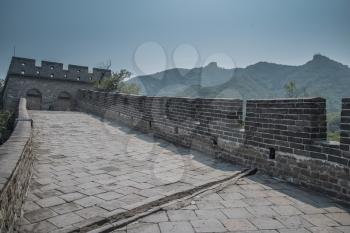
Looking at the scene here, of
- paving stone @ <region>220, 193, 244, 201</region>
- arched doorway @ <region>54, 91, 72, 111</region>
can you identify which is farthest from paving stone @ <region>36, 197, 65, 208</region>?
arched doorway @ <region>54, 91, 72, 111</region>

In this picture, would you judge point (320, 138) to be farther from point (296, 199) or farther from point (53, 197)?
point (53, 197)

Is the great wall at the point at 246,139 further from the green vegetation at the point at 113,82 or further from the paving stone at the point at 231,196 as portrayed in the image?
the green vegetation at the point at 113,82

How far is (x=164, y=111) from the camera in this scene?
7980mm

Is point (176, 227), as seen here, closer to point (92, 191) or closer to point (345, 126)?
point (92, 191)

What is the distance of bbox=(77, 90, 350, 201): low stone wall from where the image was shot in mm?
3691

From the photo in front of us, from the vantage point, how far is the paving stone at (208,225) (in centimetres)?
267

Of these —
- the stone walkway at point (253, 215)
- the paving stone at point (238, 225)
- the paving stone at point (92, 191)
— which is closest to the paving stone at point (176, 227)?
the stone walkway at point (253, 215)

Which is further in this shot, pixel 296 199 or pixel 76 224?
pixel 296 199

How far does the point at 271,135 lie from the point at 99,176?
3.01m

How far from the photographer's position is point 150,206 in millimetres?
3141

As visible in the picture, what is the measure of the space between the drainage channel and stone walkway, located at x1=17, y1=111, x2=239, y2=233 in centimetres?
8

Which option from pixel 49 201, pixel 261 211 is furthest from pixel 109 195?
pixel 261 211

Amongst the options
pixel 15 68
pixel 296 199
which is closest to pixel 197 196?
pixel 296 199

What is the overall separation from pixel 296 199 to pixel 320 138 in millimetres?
1082
